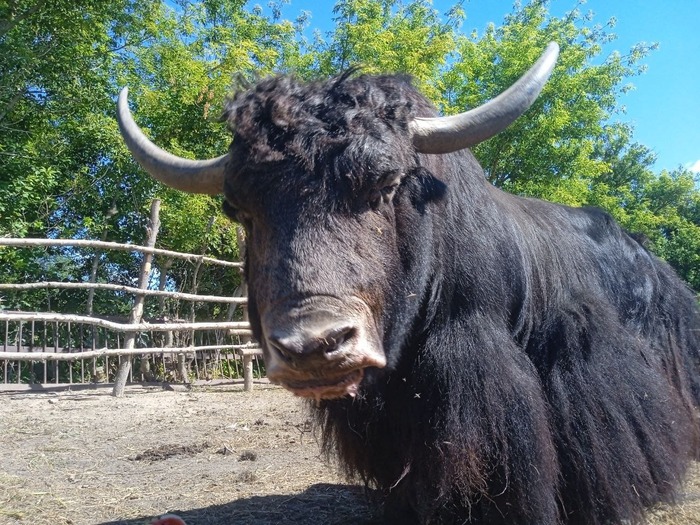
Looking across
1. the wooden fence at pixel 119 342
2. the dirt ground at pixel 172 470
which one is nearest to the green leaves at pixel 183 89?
the wooden fence at pixel 119 342

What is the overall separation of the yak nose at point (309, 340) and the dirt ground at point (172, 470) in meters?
1.96

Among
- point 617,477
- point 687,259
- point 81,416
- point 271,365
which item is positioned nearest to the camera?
point 271,365

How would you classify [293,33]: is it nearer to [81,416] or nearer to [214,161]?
[81,416]

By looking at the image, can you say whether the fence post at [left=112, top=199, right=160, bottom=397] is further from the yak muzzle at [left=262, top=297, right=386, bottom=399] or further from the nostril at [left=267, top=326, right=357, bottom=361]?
the nostril at [left=267, top=326, right=357, bottom=361]

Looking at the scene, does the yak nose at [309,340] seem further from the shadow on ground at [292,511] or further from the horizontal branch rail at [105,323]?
the horizontal branch rail at [105,323]

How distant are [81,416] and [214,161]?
5.71 metres

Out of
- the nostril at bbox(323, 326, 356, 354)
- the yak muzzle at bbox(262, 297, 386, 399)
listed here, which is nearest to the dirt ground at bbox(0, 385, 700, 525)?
the yak muzzle at bbox(262, 297, 386, 399)

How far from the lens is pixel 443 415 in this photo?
8.55ft

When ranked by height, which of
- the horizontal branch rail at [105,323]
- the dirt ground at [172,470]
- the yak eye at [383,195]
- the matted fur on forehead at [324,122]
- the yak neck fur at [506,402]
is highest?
the matted fur on forehead at [324,122]

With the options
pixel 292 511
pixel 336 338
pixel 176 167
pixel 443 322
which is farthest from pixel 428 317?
pixel 292 511

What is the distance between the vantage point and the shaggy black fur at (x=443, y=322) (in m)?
2.26

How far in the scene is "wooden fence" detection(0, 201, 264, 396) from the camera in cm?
916

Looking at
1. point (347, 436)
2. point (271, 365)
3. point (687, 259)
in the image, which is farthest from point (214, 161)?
point (687, 259)

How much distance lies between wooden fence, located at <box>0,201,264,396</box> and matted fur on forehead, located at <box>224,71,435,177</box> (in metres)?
7.46
